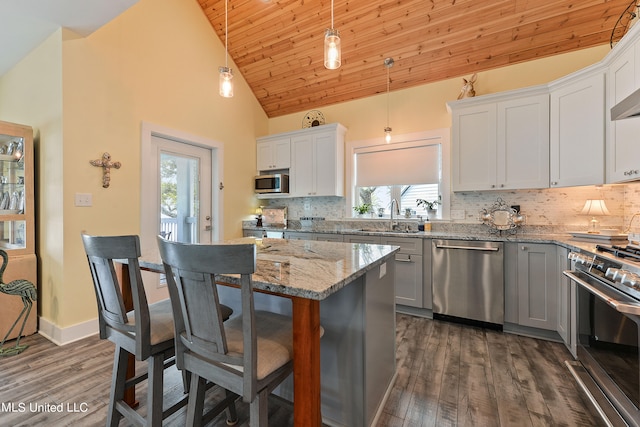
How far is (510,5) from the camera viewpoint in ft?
8.93

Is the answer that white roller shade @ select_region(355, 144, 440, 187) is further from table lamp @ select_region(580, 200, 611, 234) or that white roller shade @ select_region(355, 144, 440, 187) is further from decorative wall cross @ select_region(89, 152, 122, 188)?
decorative wall cross @ select_region(89, 152, 122, 188)

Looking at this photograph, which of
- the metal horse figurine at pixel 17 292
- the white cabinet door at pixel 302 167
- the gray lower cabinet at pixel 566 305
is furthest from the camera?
the white cabinet door at pixel 302 167

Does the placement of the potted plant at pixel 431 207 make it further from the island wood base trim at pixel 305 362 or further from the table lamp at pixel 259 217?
the island wood base trim at pixel 305 362

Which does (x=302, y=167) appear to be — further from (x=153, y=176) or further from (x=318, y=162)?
(x=153, y=176)

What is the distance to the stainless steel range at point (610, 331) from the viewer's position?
50.4 inches

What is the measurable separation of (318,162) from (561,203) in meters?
2.97

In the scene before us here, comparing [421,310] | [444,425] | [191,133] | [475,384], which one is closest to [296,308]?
[444,425]

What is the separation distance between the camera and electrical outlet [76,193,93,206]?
8.30 ft

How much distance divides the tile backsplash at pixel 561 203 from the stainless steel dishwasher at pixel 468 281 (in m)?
0.75

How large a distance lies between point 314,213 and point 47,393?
344 centimetres

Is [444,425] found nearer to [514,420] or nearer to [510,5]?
[514,420]

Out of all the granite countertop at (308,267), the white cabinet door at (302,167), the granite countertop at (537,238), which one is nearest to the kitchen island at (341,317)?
the granite countertop at (308,267)

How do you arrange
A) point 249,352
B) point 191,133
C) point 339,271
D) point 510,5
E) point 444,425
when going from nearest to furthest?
point 249,352 < point 339,271 < point 444,425 < point 510,5 < point 191,133

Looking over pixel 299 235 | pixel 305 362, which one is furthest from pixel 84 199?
pixel 305 362
